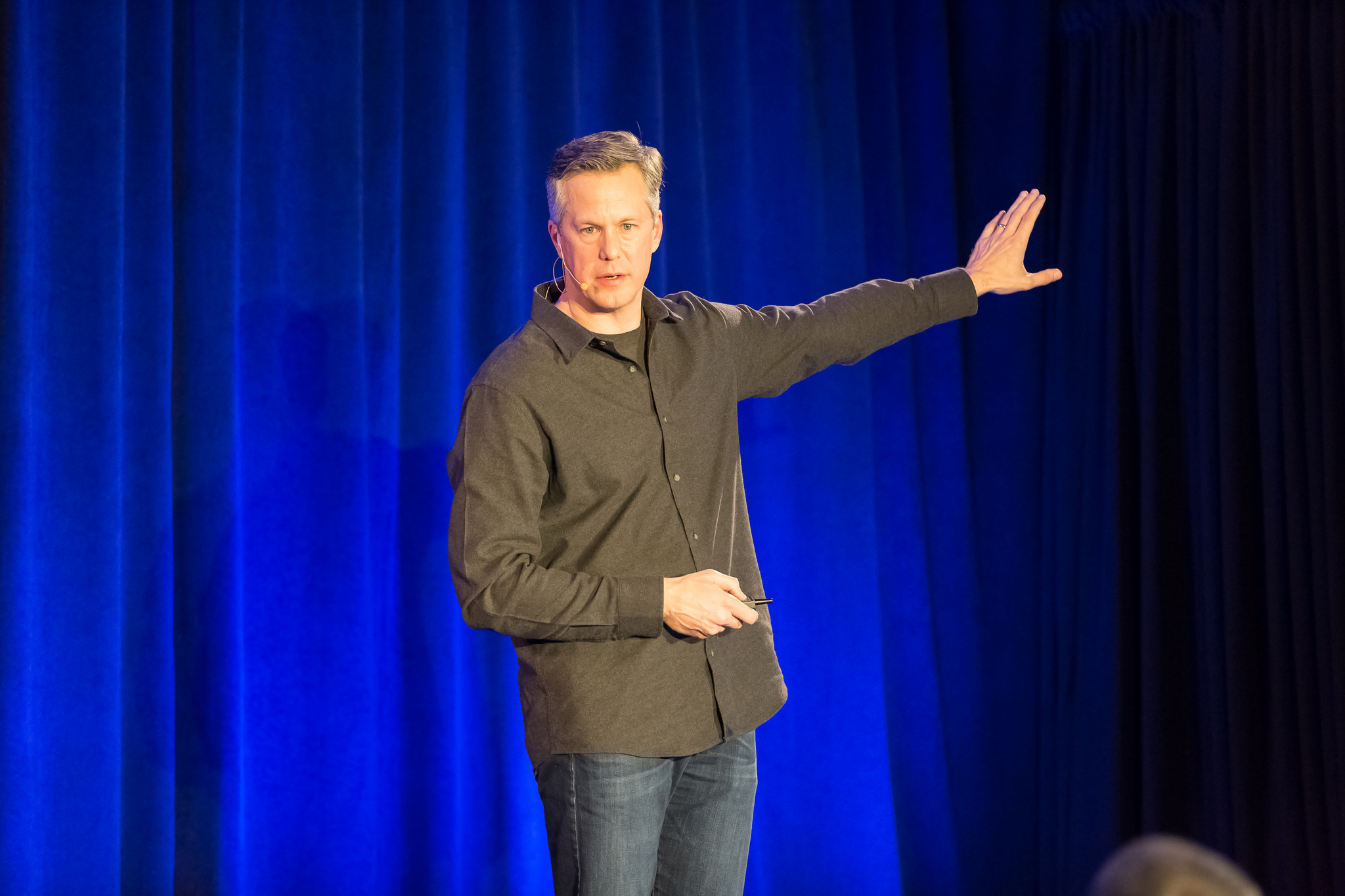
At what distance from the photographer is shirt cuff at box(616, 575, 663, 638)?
62.7 inches

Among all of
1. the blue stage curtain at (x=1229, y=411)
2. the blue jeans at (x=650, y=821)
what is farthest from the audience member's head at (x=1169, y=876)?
the blue stage curtain at (x=1229, y=411)

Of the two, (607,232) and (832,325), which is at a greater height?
(607,232)

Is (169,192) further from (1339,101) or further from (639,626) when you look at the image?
(1339,101)

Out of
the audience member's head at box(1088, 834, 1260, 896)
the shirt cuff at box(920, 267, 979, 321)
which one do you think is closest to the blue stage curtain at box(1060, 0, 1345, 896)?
the shirt cuff at box(920, 267, 979, 321)

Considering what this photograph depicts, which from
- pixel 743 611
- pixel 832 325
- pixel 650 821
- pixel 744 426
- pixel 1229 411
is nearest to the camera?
pixel 743 611

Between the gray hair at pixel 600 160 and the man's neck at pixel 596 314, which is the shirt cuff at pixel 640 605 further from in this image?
the gray hair at pixel 600 160

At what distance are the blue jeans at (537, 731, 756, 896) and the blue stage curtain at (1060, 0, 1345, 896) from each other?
1.37m

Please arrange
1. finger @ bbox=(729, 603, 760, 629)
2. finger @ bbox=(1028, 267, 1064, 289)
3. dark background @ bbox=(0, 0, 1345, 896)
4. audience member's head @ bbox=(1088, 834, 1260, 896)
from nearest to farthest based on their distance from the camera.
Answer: audience member's head @ bbox=(1088, 834, 1260, 896) → finger @ bbox=(729, 603, 760, 629) → finger @ bbox=(1028, 267, 1064, 289) → dark background @ bbox=(0, 0, 1345, 896)

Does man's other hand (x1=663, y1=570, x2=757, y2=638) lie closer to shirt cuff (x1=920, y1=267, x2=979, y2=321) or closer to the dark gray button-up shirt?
the dark gray button-up shirt

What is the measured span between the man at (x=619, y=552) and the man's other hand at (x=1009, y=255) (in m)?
0.51

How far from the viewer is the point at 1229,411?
8.53 feet

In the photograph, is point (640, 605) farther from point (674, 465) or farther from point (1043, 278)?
point (1043, 278)

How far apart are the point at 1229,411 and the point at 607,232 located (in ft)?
5.45

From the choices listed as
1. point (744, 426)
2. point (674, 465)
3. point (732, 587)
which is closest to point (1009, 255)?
point (674, 465)
